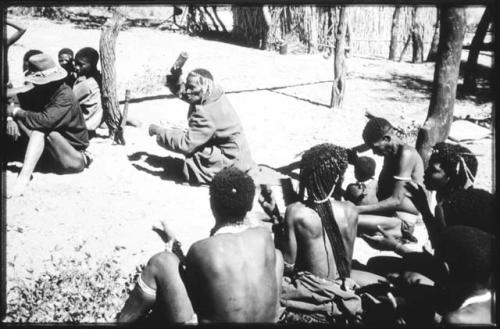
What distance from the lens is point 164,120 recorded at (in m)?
8.06

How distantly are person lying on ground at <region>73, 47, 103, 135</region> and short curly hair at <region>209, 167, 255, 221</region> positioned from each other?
14.4ft

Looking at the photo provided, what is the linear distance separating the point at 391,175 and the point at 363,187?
39 centimetres

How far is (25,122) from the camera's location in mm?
5285

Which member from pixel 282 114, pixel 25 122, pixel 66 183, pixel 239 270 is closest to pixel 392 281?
pixel 239 270

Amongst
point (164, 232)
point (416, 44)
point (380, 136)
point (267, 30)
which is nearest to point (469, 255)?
point (380, 136)

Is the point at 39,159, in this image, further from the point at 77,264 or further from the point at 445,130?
the point at 445,130

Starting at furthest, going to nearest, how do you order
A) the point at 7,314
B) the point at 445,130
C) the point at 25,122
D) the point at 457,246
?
the point at 445,130
the point at 25,122
the point at 7,314
the point at 457,246

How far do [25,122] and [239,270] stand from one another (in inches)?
149

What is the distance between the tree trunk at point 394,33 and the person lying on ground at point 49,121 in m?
13.7

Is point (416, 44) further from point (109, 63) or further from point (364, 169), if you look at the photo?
point (364, 169)

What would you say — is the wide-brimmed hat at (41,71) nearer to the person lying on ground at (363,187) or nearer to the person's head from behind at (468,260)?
the person lying on ground at (363,187)

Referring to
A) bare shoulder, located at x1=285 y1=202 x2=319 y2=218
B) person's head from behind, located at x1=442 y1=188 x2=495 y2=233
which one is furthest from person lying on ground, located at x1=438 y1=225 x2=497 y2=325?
bare shoulder, located at x1=285 y1=202 x2=319 y2=218

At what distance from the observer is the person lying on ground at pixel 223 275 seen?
2627 mm

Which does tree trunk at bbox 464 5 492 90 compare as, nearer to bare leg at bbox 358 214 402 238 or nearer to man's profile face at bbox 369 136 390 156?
man's profile face at bbox 369 136 390 156
